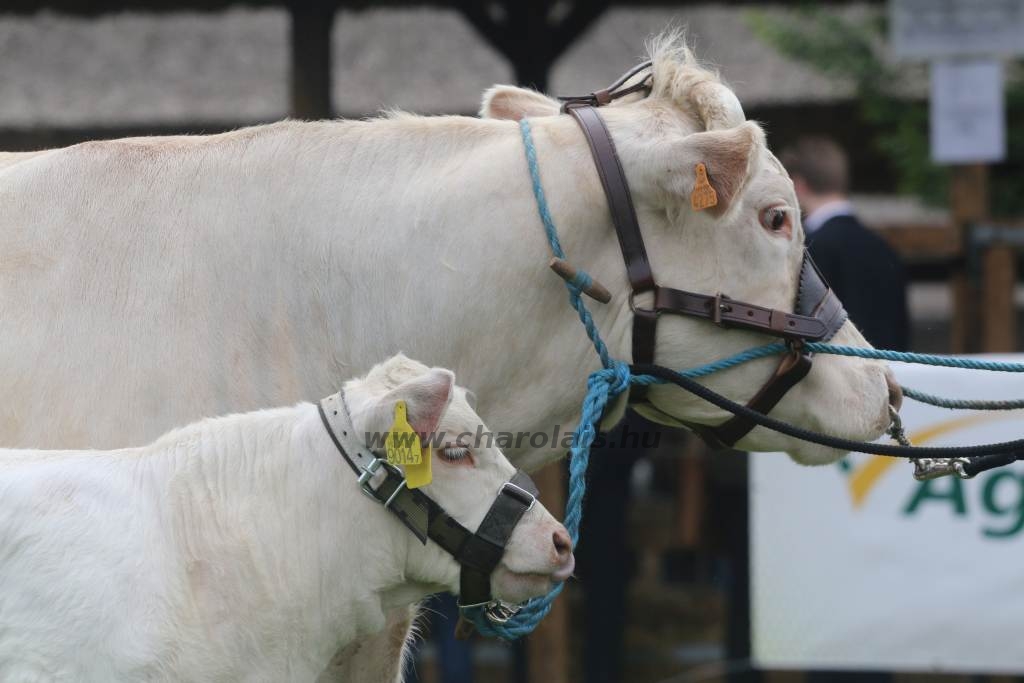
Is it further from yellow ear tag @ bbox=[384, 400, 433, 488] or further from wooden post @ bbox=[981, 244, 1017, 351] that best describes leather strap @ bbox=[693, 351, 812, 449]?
wooden post @ bbox=[981, 244, 1017, 351]

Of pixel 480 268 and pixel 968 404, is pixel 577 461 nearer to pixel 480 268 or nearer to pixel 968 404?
pixel 480 268

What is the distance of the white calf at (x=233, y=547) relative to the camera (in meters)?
3.07

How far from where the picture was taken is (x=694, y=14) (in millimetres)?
11945

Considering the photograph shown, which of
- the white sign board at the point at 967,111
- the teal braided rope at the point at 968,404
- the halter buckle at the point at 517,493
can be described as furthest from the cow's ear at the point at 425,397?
the white sign board at the point at 967,111

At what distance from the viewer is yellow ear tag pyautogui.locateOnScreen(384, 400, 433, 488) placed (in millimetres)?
3199

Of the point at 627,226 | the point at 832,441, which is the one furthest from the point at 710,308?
the point at 832,441

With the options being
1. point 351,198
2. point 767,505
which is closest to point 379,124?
point 351,198

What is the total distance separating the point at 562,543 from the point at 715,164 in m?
1.00

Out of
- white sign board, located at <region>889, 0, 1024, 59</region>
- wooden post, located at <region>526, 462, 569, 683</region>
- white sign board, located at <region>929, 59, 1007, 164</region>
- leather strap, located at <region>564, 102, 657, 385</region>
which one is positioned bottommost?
wooden post, located at <region>526, 462, 569, 683</region>

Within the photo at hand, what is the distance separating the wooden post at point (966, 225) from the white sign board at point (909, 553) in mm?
1442

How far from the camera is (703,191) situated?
137 inches

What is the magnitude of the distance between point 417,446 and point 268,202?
86 cm

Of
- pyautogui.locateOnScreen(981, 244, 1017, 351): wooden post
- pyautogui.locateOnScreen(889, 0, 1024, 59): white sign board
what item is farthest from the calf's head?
pyautogui.locateOnScreen(889, 0, 1024, 59): white sign board

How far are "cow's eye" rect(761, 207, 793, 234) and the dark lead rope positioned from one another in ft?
1.49
